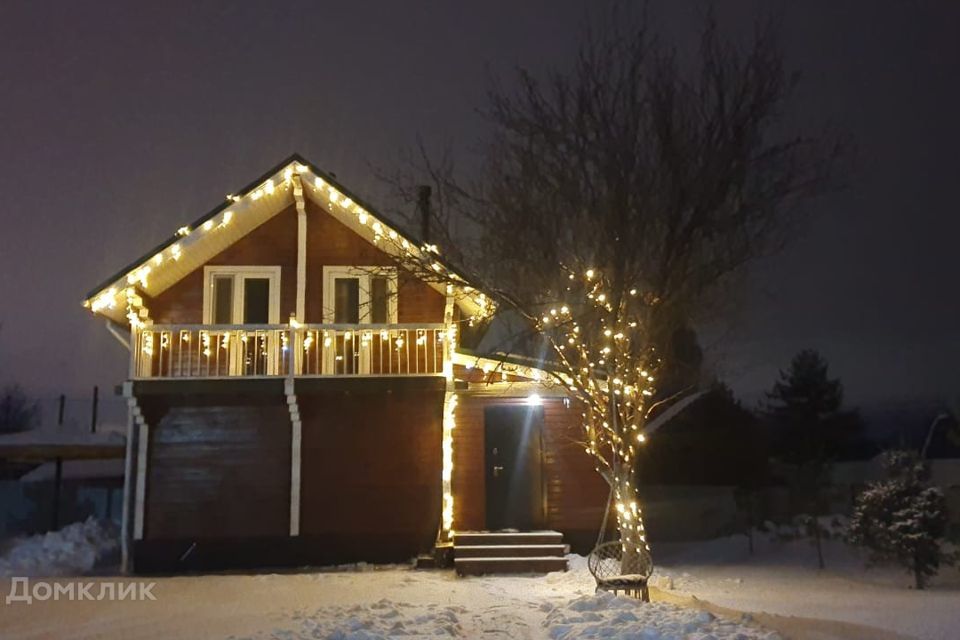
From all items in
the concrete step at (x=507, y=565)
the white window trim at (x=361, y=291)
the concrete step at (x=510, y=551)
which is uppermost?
the white window trim at (x=361, y=291)

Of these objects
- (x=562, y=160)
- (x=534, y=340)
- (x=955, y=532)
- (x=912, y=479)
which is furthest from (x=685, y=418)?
(x=562, y=160)

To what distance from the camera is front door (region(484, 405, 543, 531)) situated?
16781 mm

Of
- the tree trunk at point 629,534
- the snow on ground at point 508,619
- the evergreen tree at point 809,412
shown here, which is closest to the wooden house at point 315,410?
the snow on ground at point 508,619

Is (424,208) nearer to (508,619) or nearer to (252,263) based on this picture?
(252,263)

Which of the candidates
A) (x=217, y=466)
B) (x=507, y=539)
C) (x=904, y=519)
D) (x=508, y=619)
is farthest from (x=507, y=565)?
(x=904, y=519)

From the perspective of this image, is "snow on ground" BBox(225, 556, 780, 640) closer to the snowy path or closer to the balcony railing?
the snowy path

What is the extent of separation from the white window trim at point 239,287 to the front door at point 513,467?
4349 millimetres

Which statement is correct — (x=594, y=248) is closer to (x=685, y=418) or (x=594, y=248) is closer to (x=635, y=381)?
(x=635, y=381)

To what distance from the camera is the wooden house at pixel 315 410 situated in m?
15.8

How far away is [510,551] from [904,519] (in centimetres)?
629

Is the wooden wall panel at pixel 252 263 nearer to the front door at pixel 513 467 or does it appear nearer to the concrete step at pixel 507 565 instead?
the front door at pixel 513 467

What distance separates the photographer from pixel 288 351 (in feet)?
52.6

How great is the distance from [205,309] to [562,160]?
7938 mm

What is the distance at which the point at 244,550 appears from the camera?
15.9m
